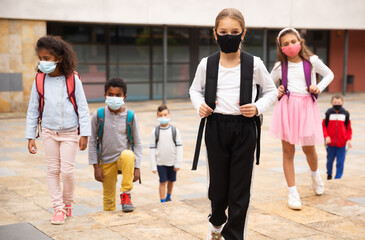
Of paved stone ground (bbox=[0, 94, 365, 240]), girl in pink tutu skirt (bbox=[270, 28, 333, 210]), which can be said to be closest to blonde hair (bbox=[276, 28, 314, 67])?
girl in pink tutu skirt (bbox=[270, 28, 333, 210])

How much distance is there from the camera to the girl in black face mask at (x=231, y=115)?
3938 millimetres

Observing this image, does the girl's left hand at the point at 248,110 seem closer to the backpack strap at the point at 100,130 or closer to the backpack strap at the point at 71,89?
the backpack strap at the point at 71,89

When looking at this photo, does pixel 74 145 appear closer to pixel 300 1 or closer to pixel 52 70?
pixel 52 70

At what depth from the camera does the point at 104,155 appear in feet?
18.5

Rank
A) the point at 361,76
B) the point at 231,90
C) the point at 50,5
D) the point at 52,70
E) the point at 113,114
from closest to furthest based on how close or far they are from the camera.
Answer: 1. the point at 231,90
2. the point at 52,70
3. the point at 113,114
4. the point at 50,5
5. the point at 361,76

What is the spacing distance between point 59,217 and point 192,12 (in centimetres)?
1517

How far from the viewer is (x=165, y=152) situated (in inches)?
275

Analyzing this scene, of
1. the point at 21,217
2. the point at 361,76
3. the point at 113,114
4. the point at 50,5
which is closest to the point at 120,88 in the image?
the point at 113,114

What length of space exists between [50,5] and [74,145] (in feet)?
41.5

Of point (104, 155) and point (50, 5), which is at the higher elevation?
point (50, 5)

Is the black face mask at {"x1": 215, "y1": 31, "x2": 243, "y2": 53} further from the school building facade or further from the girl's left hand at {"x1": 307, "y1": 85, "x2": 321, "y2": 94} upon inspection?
the school building facade

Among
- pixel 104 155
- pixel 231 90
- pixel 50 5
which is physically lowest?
pixel 104 155

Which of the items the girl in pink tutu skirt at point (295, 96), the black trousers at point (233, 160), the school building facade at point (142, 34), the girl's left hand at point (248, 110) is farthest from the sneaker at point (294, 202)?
the school building facade at point (142, 34)

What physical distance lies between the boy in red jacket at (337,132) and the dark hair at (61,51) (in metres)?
4.41
